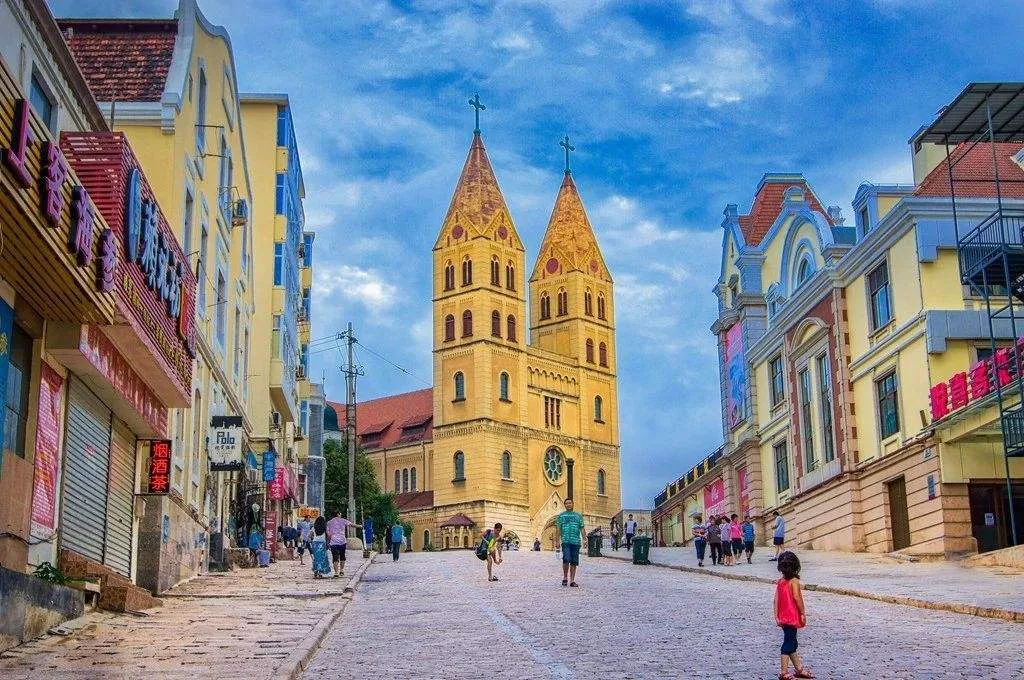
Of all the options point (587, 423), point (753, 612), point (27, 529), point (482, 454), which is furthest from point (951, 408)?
point (587, 423)

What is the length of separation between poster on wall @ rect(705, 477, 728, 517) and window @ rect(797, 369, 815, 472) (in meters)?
11.1

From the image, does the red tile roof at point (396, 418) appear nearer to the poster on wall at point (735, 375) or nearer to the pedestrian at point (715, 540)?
the poster on wall at point (735, 375)

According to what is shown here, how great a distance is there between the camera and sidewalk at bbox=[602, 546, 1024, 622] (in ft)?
57.0

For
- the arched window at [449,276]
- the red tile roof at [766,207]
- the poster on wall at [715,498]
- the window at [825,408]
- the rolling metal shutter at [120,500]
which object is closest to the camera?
the rolling metal shutter at [120,500]

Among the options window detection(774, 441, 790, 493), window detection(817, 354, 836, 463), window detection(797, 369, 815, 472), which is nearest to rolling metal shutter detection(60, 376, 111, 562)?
window detection(817, 354, 836, 463)

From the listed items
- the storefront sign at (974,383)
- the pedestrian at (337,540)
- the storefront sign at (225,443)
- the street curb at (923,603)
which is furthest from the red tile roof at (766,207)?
the pedestrian at (337,540)

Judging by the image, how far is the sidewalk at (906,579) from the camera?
57.0 ft

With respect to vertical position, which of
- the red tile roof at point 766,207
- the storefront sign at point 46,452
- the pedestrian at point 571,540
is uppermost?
the red tile roof at point 766,207

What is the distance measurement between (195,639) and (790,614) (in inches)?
271

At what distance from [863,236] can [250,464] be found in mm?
17985

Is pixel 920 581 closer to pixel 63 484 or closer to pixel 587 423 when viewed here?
pixel 63 484

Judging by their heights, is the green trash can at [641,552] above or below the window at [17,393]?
below

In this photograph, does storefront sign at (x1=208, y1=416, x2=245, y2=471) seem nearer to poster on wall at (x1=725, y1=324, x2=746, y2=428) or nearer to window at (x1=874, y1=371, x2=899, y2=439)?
window at (x1=874, y1=371, x2=899, y2=439)

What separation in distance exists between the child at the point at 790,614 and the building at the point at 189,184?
507 inches
